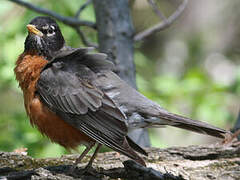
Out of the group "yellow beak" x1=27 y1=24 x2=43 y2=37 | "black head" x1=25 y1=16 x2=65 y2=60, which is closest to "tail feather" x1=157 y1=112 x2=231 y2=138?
"black head" x1=25 y1=16 x2=65 y2=60

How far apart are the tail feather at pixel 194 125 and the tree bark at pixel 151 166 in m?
0.36

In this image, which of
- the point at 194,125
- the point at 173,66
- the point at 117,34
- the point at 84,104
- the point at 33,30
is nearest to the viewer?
the point at 194,125

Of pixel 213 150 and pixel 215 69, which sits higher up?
pixel 215 69

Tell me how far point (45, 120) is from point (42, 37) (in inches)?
40.0

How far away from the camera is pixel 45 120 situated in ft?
12.3

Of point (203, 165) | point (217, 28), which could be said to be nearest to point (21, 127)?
point (203, 165)

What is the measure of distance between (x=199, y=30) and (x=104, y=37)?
6.63 metres

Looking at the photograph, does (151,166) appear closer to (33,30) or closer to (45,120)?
(45,120)

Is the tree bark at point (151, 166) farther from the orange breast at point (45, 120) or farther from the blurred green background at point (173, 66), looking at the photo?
the blurred green background at point (173, 66)

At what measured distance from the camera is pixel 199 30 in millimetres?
10875

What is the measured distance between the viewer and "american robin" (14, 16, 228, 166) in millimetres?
3613

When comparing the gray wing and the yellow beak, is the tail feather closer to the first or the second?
the gray wing

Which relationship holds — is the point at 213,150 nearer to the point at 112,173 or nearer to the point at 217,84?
the point at 112,173

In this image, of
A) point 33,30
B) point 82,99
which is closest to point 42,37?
point 33,30
